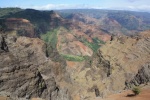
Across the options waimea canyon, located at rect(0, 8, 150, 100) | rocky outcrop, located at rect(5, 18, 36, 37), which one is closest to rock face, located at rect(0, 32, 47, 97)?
waimea canyon, located at rect(0, 8, 150, 100)

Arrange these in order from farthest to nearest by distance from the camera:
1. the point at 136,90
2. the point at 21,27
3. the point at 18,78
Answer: the point at 21,27 → the point at 18,78 → the point at 136,90

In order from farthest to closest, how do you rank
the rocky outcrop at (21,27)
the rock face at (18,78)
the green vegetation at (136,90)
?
1. the rocky outcrop at (21,27)
2. the rock face at (18,78)
3. the green vegetation at (136,90)

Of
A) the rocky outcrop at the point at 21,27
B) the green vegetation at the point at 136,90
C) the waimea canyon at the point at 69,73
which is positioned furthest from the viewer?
the rocky outcrop at the point at 21,27

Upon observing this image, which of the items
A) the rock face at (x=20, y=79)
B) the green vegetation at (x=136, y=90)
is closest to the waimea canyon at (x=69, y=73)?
the rock face at (x=20, y=79)

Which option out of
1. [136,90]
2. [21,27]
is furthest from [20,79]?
[21,27]

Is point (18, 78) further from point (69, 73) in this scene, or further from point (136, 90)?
point (69, 73)

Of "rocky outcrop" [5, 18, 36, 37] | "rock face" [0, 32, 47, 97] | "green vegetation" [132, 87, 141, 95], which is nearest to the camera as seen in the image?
"green vegetation" [132, 87, 141, 95]

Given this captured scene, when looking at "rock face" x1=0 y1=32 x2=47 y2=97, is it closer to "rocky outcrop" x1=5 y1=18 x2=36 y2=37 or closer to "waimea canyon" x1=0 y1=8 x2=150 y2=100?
"waimea canyon" x1=0 y1=8 x2=150 y2=100

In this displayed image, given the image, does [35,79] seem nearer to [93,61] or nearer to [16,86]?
[16,86]

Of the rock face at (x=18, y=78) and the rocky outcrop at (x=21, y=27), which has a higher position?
the rock face at (x=18, y=78)

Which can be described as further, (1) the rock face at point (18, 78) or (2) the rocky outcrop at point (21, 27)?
(2) the rocky outcrop at point (21, 27)

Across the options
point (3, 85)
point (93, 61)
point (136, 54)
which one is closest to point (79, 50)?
point (93, 61)

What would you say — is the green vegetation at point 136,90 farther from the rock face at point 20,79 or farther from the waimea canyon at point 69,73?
the rock face at point 20,79
